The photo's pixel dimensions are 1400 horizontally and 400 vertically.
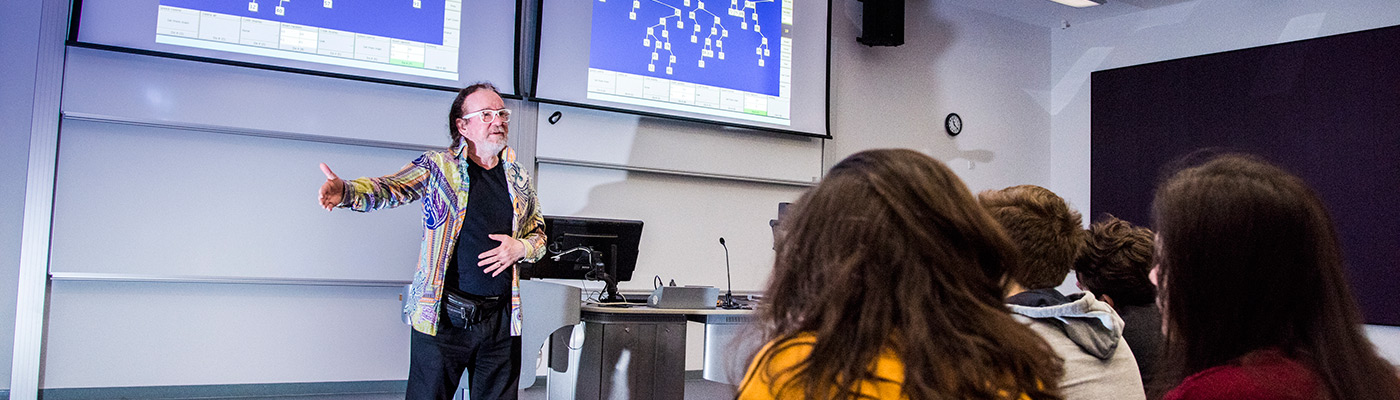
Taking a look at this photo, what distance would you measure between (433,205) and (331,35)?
67.7 inches

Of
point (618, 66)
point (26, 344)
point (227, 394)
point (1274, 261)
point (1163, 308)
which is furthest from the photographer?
point (618, 66)

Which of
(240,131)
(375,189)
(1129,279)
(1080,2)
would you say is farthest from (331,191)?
(1080,2)

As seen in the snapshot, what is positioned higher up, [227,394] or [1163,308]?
[1163,308]

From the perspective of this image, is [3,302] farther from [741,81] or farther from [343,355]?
[741,81]

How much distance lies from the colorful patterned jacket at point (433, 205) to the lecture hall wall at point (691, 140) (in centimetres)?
157

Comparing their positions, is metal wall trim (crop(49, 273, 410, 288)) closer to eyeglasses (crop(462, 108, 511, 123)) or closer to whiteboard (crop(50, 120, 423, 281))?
whiteboard (crop(50, 120, 423, 281))

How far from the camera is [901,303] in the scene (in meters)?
0.86

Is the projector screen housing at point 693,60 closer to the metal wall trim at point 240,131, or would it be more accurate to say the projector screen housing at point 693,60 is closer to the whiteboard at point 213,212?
the metal wall trim at point 240,131

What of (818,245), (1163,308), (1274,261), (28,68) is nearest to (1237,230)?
(1274,261)

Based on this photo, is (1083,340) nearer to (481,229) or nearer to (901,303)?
(901,303)

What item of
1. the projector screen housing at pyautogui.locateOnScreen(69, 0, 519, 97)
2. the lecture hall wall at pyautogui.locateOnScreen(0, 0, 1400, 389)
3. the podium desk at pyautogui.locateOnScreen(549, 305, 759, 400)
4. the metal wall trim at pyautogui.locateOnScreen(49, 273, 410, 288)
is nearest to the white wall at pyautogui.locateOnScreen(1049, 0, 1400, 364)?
the lecture hall wall at pyautogui.locateOnScreen(0, 0, 1400, 389)

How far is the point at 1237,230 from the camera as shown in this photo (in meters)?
1.09

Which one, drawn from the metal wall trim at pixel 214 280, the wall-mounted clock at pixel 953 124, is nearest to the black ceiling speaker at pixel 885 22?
the wall-mounted clock at pixel 953 124

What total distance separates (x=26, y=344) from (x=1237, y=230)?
4164 millimetres
